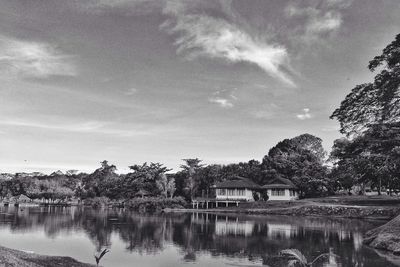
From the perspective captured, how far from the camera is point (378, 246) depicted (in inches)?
1139

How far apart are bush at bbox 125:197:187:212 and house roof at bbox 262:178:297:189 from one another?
1892cm

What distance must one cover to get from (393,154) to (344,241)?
9.41m

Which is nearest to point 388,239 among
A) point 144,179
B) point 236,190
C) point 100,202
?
point 236,190

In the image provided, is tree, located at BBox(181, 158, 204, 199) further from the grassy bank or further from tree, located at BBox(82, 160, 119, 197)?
Answer: tree, located at BBox(82, 160, 119, 197)

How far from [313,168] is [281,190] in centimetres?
901

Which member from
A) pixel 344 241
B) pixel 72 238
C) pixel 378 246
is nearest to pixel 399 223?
pixel 378 246

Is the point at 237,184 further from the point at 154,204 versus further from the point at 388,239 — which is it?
the point at 388,239

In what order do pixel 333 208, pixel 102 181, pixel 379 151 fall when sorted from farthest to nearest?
pixel 102 181
pixel 333 208
pixel 379 151

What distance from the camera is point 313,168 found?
83.6 metres

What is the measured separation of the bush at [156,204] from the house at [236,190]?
324 inches

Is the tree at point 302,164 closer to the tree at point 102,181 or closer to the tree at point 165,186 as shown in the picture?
the tree at point 165,186

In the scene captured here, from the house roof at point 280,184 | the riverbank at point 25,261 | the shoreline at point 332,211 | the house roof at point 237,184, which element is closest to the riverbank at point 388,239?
the riverbank at point 25,261

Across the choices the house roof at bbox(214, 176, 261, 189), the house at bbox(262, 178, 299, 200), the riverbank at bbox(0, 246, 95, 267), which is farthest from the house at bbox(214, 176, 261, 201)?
the riverbank at bbox(0, 246, 95, 267)

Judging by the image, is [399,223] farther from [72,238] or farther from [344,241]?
[72,238]
